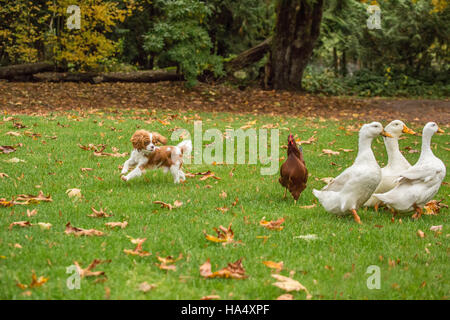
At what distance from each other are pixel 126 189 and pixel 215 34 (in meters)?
18.0

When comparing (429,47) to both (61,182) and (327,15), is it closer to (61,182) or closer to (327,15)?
(327,15)

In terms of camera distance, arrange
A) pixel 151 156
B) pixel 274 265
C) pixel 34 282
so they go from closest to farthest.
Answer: pixel 34 282
pixel 274 265
pixel 151 156

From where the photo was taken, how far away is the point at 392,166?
5637 millimetres

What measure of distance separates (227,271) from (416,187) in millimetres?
2532

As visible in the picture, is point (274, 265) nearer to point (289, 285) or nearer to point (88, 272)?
point (289, 285)

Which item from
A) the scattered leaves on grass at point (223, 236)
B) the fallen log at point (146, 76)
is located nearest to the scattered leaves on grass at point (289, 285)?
the scattered leaves on grass at point (223, 236)

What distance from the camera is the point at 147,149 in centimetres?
621

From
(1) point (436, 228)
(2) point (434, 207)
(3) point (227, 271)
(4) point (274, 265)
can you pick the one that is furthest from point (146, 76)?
(3) point (227, 271)

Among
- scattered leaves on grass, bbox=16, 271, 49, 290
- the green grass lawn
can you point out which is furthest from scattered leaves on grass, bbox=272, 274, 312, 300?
scattered leaves on grass, bbox=16, 271, 49, 290

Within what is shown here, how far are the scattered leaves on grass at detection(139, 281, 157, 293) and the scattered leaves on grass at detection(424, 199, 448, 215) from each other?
11.3 ft

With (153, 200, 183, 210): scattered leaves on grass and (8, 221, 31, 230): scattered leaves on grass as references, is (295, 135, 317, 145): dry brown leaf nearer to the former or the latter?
(153, 200, 183, 210): scattered leaves on grass

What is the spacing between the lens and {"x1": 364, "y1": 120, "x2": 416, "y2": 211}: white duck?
5535mm

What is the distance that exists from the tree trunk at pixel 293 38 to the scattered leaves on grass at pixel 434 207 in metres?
13.5
